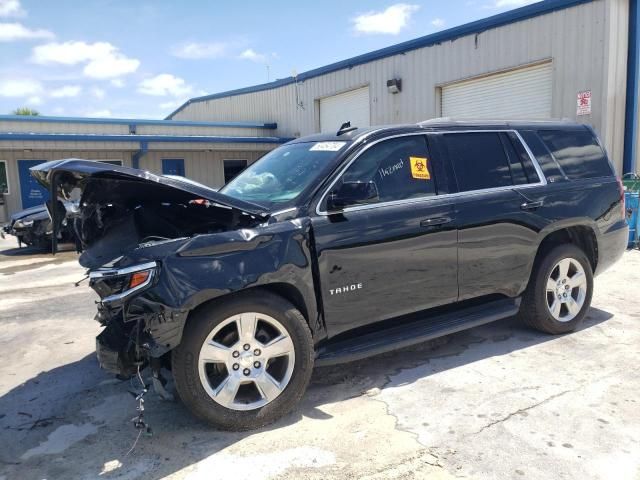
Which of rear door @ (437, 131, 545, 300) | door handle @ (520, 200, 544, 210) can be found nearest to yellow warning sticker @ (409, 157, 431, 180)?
rear door @ (437, 131, 545, 300)

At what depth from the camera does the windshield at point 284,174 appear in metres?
3.80

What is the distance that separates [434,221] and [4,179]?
61.5ft

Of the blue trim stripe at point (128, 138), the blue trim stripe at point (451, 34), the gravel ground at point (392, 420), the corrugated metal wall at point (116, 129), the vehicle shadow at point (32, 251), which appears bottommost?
the gravel ground at point (392, 420)

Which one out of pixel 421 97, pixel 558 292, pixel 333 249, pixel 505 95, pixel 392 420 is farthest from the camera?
pixel 421 97

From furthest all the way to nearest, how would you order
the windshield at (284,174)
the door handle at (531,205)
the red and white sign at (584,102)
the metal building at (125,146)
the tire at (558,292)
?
the metal building at (125,146), the red and white sign at (584,102), the tire at (558,292), the door handle at (531,205), the windshield at (284,174)

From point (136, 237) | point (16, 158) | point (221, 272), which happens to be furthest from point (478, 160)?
point (16, 158)

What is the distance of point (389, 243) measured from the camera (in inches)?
149

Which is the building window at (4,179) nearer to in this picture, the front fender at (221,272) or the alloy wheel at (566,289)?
the front fender at (221,272)

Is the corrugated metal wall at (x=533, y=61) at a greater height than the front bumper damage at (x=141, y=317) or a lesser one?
greater

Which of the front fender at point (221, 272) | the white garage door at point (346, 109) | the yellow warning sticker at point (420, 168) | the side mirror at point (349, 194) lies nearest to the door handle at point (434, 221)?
the yellow warning sticker at point (420, 168)

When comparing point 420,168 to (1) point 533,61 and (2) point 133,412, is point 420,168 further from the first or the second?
(1) point 533,61

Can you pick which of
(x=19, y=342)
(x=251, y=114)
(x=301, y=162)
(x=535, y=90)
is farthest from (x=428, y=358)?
(x=251, y=114)

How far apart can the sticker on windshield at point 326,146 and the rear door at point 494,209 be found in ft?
2.84

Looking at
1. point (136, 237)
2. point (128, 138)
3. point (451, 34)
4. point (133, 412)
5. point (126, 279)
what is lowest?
point (133, 412)
